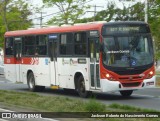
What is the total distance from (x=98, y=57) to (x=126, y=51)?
1.07 meters

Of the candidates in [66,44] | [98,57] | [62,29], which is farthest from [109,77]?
[62,29]

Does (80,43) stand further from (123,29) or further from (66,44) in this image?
(123,29)

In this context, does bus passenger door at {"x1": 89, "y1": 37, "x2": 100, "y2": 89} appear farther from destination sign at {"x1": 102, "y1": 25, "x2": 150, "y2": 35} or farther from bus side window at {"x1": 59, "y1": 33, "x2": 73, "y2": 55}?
bus side window at {"x1": 59, "y1": 33, "x2": 73, "y2": 55}

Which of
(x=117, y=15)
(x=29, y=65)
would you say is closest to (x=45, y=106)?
(x=29, y=65)

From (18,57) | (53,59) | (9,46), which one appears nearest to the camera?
(53,59)

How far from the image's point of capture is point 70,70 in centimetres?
2161

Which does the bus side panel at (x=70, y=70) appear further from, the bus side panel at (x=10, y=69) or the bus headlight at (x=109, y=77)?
the bus side panel at (x=10, y=69)

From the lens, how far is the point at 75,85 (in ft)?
69.8

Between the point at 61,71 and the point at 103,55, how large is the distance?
3.70 metres

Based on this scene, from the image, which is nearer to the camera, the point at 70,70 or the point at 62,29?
the point at 70,70

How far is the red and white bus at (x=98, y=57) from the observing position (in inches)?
755

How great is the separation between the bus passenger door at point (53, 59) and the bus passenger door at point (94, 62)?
3362 millimetres

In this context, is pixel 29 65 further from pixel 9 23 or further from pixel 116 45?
pixel 9 23

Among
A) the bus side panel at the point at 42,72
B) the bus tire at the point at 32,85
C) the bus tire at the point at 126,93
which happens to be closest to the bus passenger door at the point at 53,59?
the bus side panel at the point at 42,72
